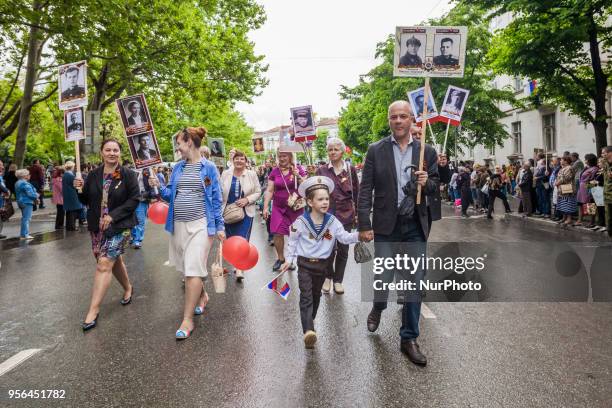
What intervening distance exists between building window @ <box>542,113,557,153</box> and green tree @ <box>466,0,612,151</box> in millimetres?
10681

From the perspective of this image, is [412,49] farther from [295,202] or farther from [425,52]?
[295,202]

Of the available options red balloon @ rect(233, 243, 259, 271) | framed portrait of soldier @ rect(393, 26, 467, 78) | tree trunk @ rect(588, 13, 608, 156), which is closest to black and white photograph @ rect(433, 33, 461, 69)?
framed portrait of soldier @ rect(393, 26, 467, 78)

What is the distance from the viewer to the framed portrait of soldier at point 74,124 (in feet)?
22.9

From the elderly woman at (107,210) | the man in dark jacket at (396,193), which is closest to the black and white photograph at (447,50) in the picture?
the man in dark jacket at (396,193)

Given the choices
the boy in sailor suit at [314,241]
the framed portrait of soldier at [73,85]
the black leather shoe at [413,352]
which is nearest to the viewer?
the black leather shoe at [413,352]

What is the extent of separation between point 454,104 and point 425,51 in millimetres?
4267

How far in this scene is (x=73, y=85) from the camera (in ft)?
23.4

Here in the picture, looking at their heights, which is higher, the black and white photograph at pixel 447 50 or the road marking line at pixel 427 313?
the black and white photograph at pixel 447 50

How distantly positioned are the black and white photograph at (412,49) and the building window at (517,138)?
92.1 ft

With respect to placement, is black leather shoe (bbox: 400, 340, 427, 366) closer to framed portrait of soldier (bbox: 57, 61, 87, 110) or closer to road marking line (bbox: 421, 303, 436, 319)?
road marking line (bbox: 421, 303, 436, 319)

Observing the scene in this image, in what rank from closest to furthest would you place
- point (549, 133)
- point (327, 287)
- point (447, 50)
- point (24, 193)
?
point (447, 50) < point (327, 287) < point (24, 193) < point (549, 133)

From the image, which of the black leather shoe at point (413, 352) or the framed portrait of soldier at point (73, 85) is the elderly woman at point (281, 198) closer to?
the framed portrait of soldier at point (73, 85)

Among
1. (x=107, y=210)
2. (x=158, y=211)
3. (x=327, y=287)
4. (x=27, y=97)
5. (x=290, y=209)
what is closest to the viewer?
(x=107, y=210)

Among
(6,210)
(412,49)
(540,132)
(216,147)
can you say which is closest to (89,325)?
(412,49)
